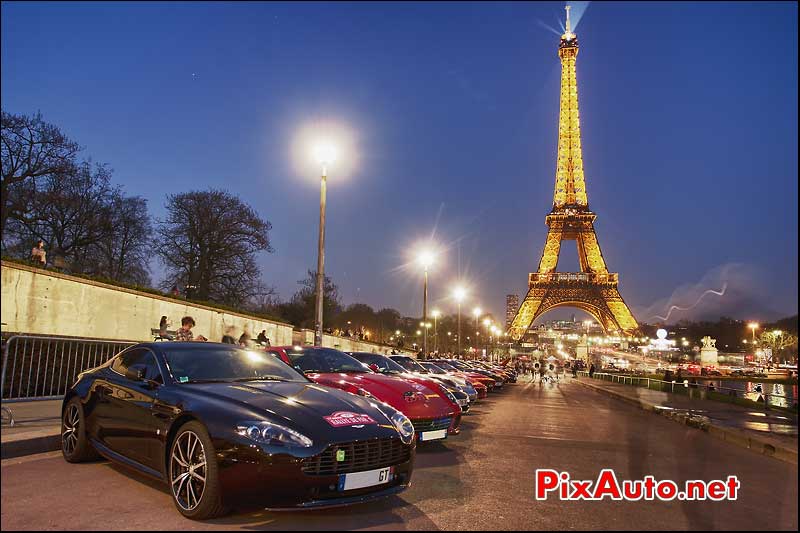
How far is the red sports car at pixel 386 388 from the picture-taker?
795 cm

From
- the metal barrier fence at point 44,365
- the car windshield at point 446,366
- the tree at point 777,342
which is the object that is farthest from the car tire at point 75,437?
the tree at point 777,342

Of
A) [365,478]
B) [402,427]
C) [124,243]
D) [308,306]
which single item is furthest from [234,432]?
[308,306]

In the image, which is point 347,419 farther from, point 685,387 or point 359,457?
point 685,387

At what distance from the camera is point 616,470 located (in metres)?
6.79

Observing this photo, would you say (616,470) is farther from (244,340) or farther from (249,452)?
(244,340)

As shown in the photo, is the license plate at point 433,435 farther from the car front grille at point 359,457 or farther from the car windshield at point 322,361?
the car front grille at point 359,457

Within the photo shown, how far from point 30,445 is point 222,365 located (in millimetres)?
2631

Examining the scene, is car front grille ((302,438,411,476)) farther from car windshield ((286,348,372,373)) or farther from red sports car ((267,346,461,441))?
A: car windshield ((286,348,372,373))

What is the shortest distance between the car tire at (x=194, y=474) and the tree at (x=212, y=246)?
102ft

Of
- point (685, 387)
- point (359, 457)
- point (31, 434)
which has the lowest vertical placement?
point (685, 387)

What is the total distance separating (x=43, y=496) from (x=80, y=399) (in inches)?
60.3

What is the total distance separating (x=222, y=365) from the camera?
5.66 m

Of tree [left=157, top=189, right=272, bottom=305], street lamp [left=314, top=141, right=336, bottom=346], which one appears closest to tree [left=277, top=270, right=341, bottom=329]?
tree [left=157, top=189, right=272, bottom=305]

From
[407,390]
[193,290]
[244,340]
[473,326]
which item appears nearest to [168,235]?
[193,290]
